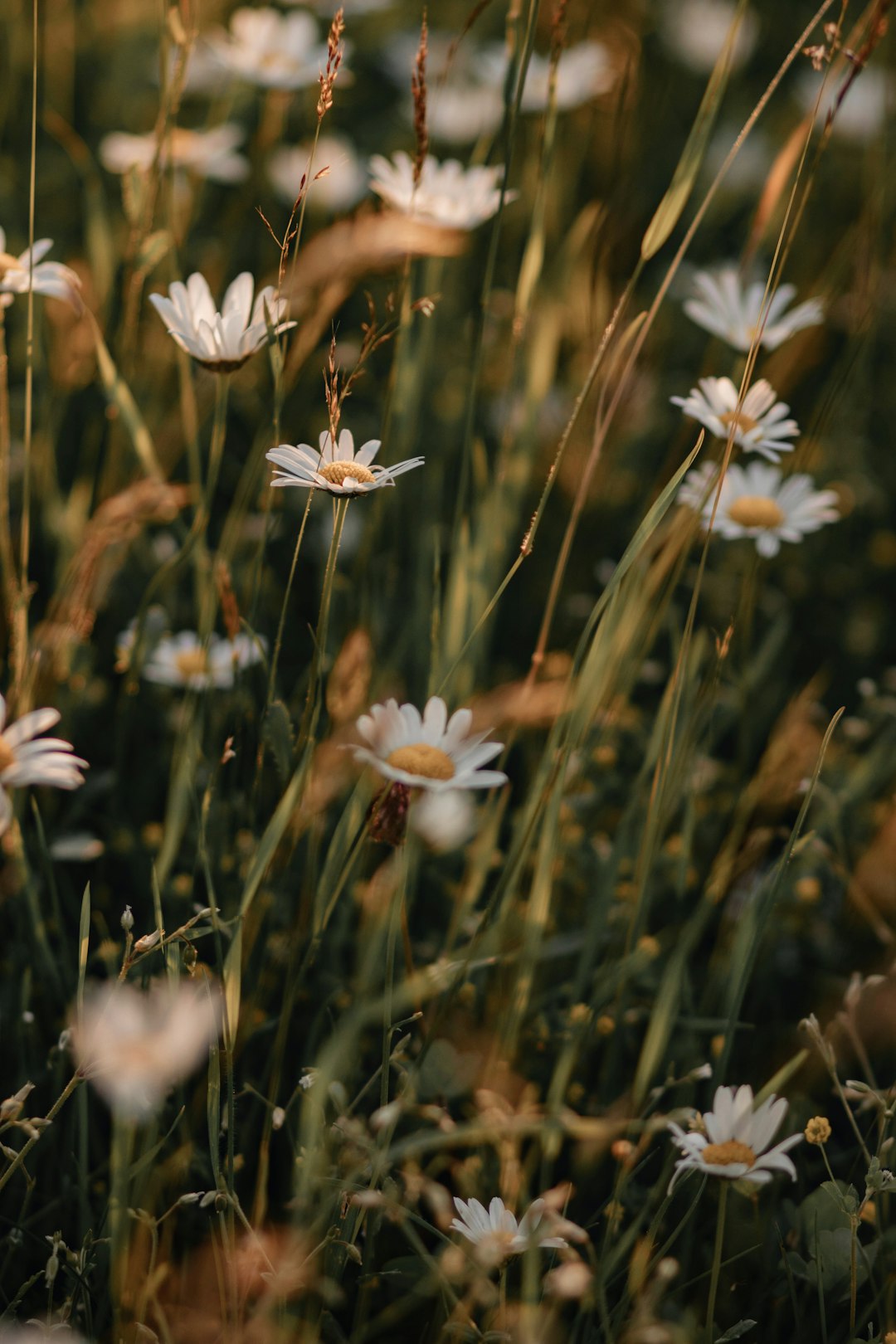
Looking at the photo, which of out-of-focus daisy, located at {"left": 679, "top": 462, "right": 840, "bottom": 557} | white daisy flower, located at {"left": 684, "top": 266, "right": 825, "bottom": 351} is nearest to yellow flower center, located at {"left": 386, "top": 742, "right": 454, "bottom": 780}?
out-of-focus daisy, located at {"left": 679, "top": 462, "right": 840, "bottom": 557}

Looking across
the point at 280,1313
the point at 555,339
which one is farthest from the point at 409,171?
the point at 280,1313

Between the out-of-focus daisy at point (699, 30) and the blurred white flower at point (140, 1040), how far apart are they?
3033 mm

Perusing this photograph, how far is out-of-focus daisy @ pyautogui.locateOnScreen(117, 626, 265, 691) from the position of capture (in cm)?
142

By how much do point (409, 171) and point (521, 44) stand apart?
15.9 inches

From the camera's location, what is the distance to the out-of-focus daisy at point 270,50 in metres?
2.08

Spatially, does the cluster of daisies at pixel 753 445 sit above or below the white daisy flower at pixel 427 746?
above

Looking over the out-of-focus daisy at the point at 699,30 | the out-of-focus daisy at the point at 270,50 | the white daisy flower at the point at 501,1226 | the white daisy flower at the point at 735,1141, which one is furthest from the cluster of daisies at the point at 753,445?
the out-of-focus daisy at the point at 699,30

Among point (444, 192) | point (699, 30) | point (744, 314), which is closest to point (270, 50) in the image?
point (444, 192)

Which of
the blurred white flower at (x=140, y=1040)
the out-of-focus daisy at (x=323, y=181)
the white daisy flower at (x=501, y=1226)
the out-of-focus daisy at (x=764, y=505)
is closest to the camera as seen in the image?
the blurred white flower at (x=140, y=1040)

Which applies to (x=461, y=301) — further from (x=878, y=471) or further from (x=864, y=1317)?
(x=864, y=1317)

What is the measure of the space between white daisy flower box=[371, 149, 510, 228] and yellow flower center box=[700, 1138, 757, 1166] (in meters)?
1.10

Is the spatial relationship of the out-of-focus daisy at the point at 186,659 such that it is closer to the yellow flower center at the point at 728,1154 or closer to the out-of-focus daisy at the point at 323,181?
the yellow flower center at the point at 728,1154

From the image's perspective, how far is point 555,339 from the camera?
1.84 metres

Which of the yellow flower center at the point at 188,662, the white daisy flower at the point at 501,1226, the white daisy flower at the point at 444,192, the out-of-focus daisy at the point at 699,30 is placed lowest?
the white daisy flower at the point at 501,1226
